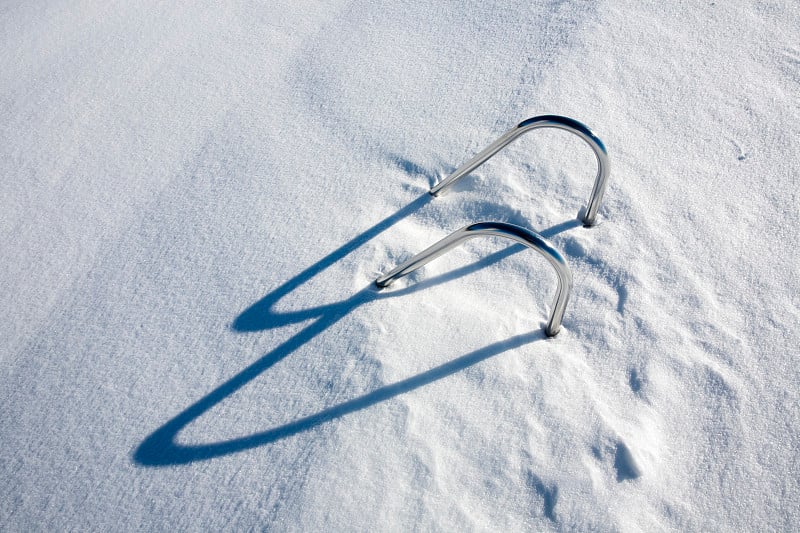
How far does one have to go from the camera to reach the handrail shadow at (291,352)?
5.02 ft

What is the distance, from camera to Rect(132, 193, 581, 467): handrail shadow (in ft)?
5.02

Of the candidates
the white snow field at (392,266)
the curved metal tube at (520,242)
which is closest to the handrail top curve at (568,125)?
the white snow field at (392,266)

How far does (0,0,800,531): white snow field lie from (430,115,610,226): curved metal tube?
0.24 feet

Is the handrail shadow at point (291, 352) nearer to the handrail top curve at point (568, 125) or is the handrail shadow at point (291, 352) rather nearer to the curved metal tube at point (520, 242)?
the curved metal tube at point (520, 242)

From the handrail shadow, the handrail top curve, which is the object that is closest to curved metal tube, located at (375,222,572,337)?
the handrail shadow

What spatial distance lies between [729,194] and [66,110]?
265 centimetres

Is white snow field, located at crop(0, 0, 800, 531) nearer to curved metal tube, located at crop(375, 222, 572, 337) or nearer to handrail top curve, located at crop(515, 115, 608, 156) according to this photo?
curved metal tube, located at crop(375, 222, 572, 337)

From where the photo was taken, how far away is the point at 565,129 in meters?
1.70

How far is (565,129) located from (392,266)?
0.69 m

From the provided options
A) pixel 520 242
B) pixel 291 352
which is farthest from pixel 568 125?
pixel 291 352

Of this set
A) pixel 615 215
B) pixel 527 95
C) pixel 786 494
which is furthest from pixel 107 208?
pixel 786 494

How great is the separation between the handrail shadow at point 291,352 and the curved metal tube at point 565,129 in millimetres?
109

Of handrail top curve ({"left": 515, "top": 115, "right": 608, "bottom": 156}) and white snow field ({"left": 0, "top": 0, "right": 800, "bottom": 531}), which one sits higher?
handrail top curve ({"left": 515, "top": 115, "right": 608, "bottom": 156})

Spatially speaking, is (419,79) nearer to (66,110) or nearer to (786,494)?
(66,110)
